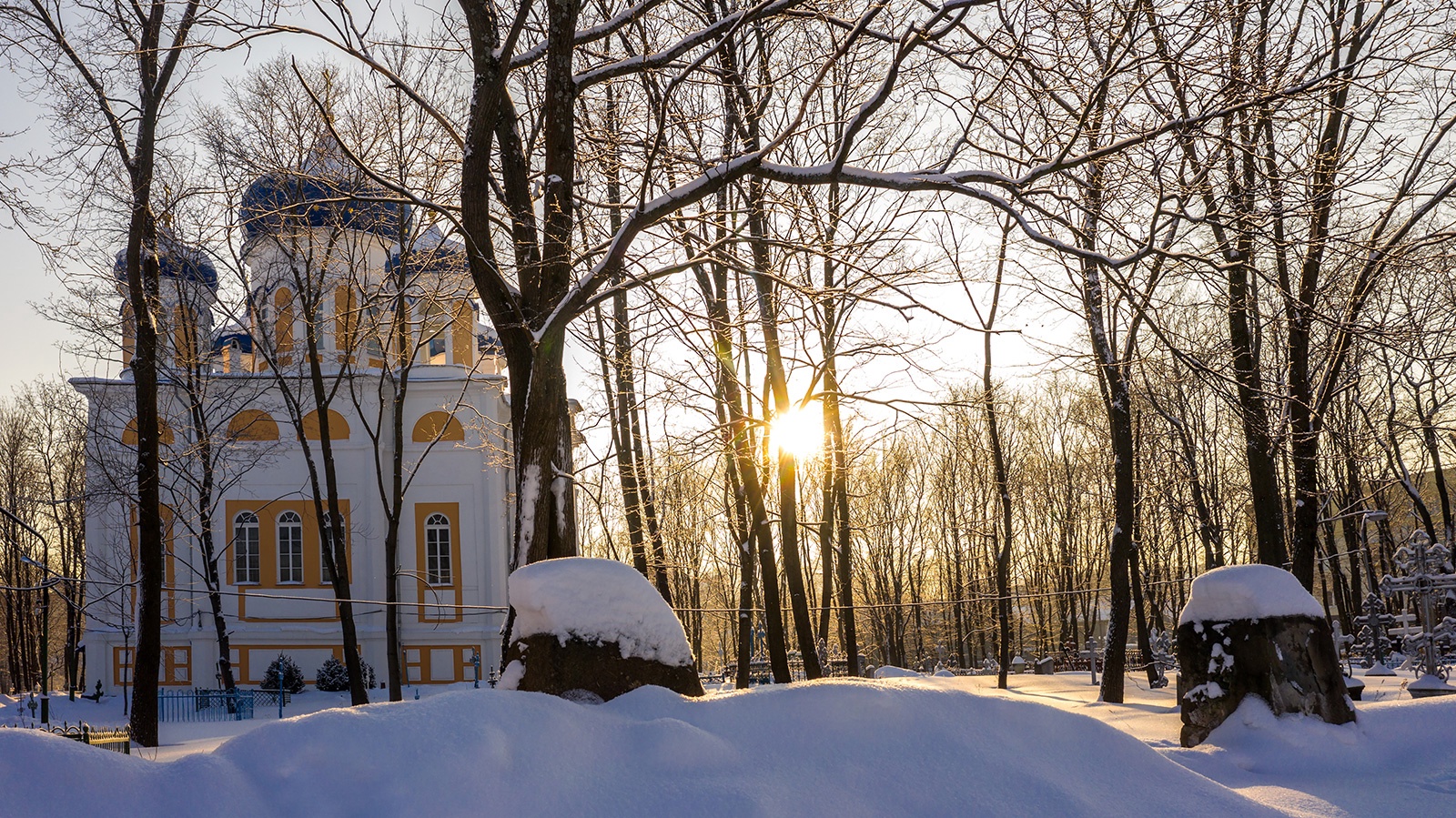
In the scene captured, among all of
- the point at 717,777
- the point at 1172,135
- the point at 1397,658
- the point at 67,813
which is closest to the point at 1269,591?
the point at 1172,135

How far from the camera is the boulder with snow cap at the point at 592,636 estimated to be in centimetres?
514

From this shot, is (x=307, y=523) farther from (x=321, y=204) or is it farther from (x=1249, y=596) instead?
(x=1249, y=596)

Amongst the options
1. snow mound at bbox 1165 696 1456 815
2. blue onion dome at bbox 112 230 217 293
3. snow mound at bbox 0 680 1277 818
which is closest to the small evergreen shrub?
blue onion dome at bbox 112 230 217 293

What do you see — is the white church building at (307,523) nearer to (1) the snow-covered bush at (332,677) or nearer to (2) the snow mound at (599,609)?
(1) the snow-covered bush at (332,677)

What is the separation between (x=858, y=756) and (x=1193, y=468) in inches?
660

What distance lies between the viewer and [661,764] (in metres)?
3.97

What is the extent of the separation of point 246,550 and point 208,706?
23.5 ft

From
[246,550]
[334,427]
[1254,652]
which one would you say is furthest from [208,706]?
[1254,652]

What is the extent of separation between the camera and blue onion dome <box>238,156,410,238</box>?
26.3 feet

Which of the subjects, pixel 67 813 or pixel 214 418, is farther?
pixel 214 418

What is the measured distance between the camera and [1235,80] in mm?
5820

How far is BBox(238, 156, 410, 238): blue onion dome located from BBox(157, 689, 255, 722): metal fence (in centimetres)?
901

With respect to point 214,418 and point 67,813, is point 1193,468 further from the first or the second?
point 214,418

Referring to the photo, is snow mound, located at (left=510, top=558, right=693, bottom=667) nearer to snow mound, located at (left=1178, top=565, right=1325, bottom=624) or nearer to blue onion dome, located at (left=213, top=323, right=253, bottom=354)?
snow mound, located at (left=1178, top=565, right=1325, bottom=624)
